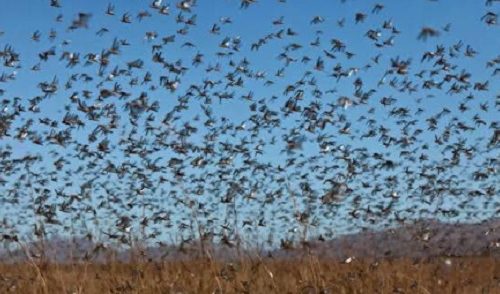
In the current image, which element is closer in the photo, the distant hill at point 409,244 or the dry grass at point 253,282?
the dry grass at point 253,282

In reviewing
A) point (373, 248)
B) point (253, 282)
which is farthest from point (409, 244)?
point (253, 282)

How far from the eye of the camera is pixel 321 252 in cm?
1797

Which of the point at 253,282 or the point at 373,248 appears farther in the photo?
the point at 373,248

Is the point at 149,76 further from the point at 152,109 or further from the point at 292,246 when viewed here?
the point at 292,246

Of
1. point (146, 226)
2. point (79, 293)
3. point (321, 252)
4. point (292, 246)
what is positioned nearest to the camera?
point (292, 246)

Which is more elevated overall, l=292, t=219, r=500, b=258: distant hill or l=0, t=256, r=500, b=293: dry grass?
l=292, t=219, r=500, b=258: distant hill

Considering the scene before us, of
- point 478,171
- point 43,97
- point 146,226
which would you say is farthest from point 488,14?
point 43,97

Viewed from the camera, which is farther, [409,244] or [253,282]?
Answer: [409,244]

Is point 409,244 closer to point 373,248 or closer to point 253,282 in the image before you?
point 373,248

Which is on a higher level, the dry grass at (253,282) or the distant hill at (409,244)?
the distant hill at (409,244)

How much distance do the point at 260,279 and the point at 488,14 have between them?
5.97 metres

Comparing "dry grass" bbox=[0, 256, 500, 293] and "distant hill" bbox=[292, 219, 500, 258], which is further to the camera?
"distant hill" bbox=[292, 219, 500, 258]

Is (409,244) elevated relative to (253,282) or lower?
elevated

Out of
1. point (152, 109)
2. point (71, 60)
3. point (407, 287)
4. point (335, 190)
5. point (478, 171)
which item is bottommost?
point (407, 287)
